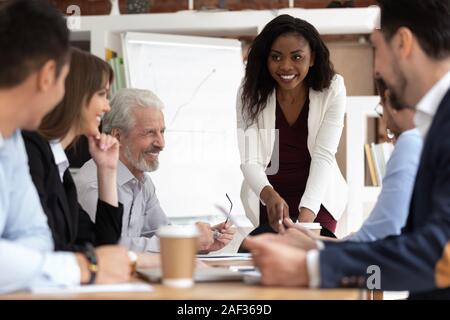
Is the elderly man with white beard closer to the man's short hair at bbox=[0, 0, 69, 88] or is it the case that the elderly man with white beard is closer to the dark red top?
the dark red top

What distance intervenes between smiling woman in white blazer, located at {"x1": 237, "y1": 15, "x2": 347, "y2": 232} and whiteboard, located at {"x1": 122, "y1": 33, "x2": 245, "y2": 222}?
4.89ft

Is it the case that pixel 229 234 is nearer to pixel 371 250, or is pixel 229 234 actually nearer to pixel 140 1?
pixel 371 250

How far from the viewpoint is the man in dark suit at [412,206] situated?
4.57ft

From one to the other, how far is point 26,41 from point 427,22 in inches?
30.4

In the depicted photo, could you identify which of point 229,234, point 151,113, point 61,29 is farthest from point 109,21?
point 61,29

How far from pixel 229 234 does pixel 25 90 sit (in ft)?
4.14

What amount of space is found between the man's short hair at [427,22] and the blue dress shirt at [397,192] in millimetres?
491

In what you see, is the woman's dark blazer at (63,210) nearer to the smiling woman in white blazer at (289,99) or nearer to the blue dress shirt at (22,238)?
the blue dress shirt at (22,238)

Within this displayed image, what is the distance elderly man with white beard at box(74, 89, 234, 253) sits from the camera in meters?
2.68

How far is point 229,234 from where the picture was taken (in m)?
2.69

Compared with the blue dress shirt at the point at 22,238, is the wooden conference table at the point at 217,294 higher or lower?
lower

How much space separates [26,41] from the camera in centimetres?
155

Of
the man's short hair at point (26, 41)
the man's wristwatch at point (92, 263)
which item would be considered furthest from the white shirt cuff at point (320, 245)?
the man's short hair at point (26, 41)

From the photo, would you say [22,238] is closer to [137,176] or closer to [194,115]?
[137,176]
